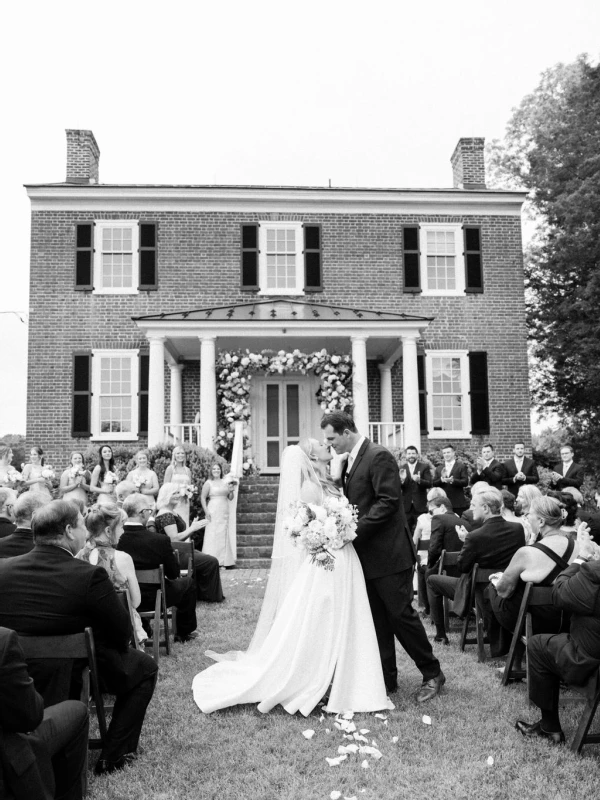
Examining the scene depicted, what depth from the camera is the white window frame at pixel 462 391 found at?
18.4 m

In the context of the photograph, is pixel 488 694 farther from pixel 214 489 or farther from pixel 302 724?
pixel 214 489

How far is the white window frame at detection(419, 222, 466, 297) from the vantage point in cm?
1916

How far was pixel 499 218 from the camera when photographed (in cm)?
1956

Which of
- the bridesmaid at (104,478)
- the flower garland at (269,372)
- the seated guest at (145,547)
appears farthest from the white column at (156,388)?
the seated guest at (145,547)

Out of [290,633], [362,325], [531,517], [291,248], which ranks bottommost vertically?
[290,633]

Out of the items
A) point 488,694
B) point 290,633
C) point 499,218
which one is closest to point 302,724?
point 290,633

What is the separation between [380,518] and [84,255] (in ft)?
48.8

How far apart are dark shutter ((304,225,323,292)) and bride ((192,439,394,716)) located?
538 inches

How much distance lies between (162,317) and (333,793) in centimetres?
1348

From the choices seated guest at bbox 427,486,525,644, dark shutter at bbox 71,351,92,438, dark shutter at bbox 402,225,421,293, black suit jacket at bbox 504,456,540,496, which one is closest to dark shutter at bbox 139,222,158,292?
dark shutter at bbox 71,351,92,438

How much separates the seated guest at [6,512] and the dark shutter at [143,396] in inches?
454

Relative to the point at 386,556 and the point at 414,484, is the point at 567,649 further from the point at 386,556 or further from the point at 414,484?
the point at 414,484

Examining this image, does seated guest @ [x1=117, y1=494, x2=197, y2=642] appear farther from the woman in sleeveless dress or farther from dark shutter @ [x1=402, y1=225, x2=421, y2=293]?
dark shutter @ [x1=402, y1=225, x2=421, y2=293]

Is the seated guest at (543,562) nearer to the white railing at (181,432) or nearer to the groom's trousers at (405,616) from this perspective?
the groom's trousers at (405,616)
